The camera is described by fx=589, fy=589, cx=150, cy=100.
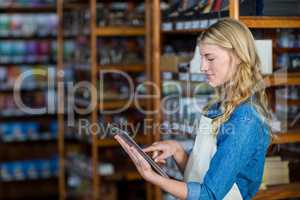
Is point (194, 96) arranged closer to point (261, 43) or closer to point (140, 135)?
point (261, 43)

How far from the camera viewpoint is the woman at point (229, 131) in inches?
87.2

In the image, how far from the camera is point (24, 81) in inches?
274

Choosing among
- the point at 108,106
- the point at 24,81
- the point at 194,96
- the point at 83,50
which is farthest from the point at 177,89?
the point at 24,81

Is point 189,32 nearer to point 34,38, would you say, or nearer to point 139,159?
point 139,159

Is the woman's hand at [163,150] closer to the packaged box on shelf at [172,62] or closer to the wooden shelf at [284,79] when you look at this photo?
the wooden shelf at [284,79]

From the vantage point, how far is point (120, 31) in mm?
4875

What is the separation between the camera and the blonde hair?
2.29 metres

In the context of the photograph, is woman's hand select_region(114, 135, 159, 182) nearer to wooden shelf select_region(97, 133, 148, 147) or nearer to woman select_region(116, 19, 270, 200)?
woman select_region(116, 19, 270, 200)

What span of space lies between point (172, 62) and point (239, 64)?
141 cm

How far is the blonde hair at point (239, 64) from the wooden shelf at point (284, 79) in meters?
0.66

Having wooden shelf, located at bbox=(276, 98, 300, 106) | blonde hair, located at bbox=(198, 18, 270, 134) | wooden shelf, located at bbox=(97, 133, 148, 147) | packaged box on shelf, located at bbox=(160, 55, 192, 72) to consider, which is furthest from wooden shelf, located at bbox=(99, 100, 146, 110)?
blonde hair, located at bbox=(198, 18, 270, 134)

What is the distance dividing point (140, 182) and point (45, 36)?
101 inches

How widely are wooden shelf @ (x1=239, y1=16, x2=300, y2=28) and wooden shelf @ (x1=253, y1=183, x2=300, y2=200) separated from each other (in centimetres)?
84

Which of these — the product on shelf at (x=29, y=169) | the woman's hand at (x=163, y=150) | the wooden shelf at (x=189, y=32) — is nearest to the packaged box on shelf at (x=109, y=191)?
the wooden shelf at (x=189, y=32)
